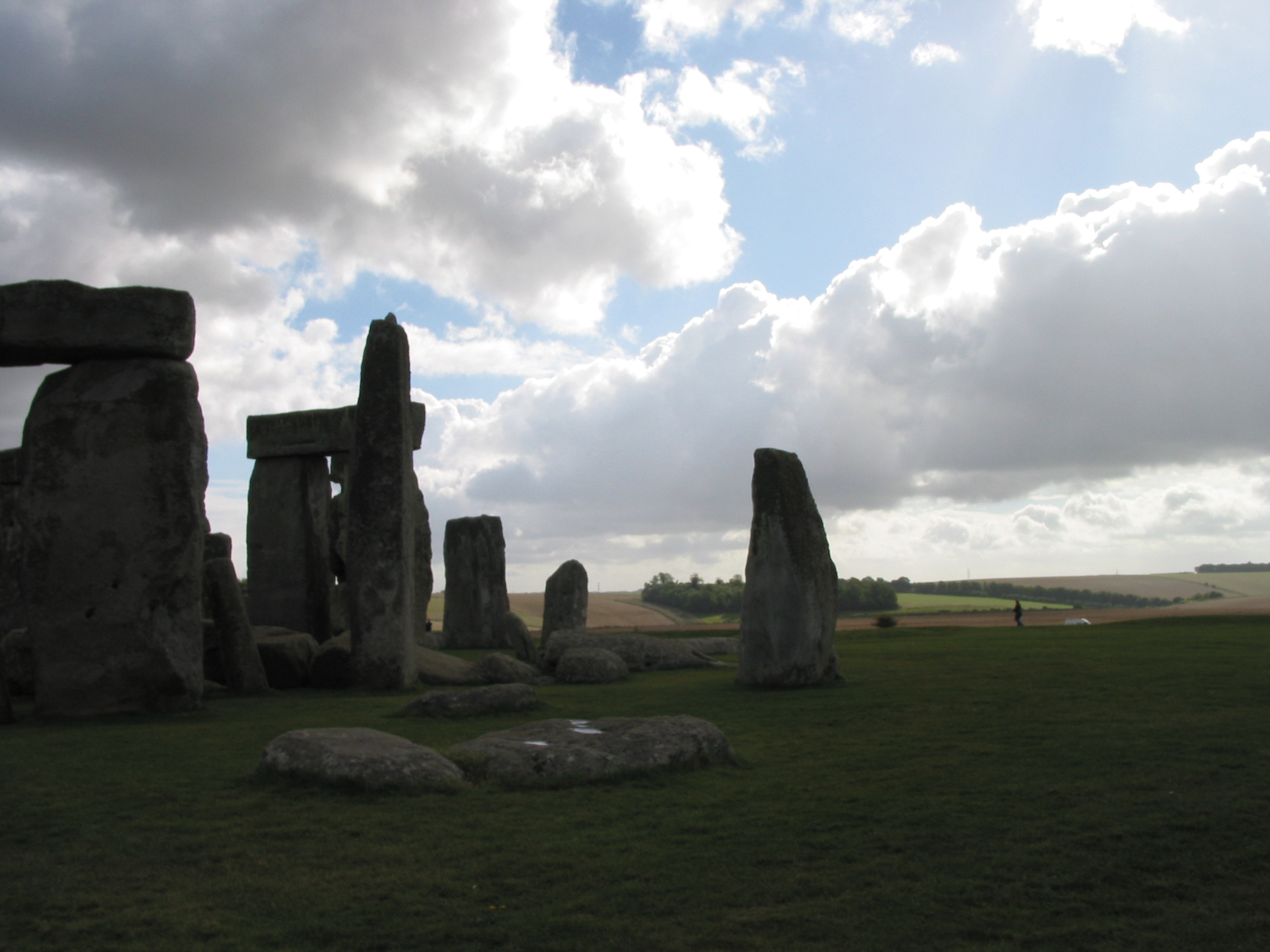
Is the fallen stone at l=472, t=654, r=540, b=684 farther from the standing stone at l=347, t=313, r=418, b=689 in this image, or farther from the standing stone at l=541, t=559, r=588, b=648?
the standing stone at l=541, t=559, r=588, b=648

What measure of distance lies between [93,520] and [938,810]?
9613 millimetres

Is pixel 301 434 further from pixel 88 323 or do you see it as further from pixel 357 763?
pixel 357 763

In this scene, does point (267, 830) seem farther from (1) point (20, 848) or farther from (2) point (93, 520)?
(2) point (93, 520)

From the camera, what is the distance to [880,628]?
1259 inches

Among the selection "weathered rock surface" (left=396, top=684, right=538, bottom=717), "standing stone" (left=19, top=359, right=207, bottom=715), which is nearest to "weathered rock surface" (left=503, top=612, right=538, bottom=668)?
"weathered rock surface" (left=396, top=684, right=538, bottom=717)

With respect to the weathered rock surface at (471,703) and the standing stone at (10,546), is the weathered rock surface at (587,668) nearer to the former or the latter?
the weathered rock surface at (471,703)

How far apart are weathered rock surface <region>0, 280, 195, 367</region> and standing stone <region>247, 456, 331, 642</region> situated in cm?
747

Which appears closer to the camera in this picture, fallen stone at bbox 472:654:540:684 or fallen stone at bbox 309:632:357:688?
fallen stone at bbox 472:654:540:684

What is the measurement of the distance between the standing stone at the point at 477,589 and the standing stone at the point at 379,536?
30.6 feet

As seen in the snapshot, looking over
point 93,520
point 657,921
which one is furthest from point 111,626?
point 657,921

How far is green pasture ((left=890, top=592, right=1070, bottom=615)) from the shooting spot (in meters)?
53.4

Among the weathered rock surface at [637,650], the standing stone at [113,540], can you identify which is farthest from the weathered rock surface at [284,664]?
the weathered rock surface at [637,650]

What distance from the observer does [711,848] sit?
5215 mm

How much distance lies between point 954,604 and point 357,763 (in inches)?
2421
